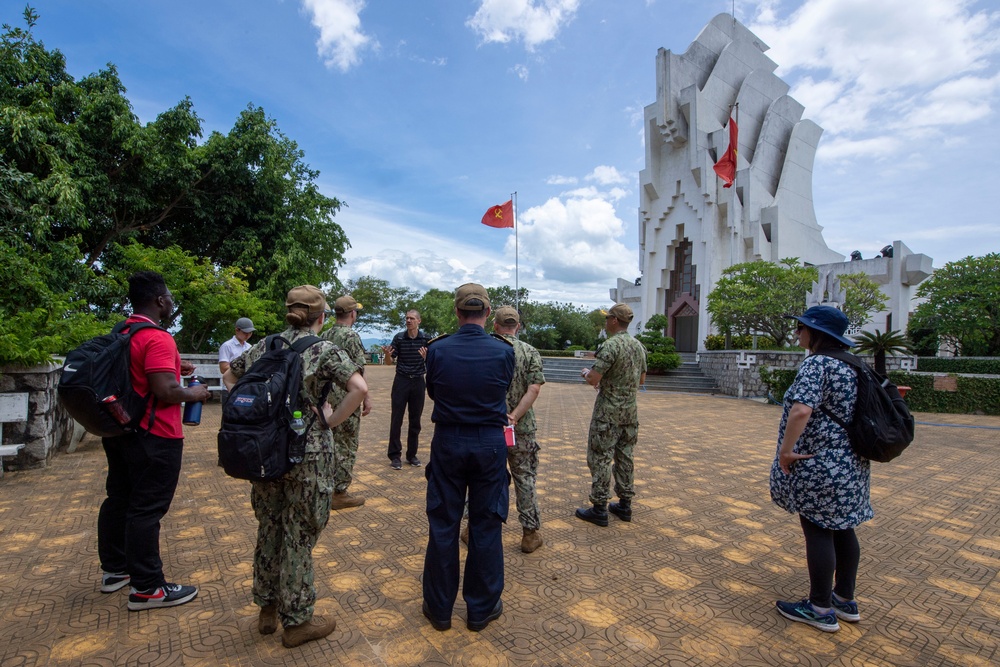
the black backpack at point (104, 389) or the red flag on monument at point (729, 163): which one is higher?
the red flag on monument at point (729, 163)

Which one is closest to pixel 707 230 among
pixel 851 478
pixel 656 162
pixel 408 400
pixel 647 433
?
pixel 656 162

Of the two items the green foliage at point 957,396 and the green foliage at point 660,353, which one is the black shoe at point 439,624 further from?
the green foliage at point 660,353

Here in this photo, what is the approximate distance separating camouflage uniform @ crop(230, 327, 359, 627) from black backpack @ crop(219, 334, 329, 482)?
3.3 inches

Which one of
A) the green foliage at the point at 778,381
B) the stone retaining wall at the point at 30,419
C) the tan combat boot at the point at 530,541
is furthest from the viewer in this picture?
the green foliage at the point at 778,381

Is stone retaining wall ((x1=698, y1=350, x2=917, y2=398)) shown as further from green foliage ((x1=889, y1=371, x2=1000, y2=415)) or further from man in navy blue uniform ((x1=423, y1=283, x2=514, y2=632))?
man in navy blue uniform ((x1=423, y1=283, x2=514, y2=632))

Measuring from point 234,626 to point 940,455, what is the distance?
8.83 metres

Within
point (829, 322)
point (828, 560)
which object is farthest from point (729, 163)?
point (828, 560)

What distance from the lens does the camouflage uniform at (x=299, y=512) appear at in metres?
2.35

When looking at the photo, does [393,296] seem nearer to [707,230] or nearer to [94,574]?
[707,230]

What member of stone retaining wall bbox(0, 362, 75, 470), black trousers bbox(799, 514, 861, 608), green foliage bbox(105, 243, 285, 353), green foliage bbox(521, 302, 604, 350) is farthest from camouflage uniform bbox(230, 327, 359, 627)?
green foliage bbox(521, 302, 604, 350)

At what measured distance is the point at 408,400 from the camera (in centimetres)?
578

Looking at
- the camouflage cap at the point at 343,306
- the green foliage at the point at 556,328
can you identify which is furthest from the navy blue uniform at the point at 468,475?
the green foliage at the point at 556,328

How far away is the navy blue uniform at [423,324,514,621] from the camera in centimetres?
255

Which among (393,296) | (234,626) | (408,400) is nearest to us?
(234,626)
